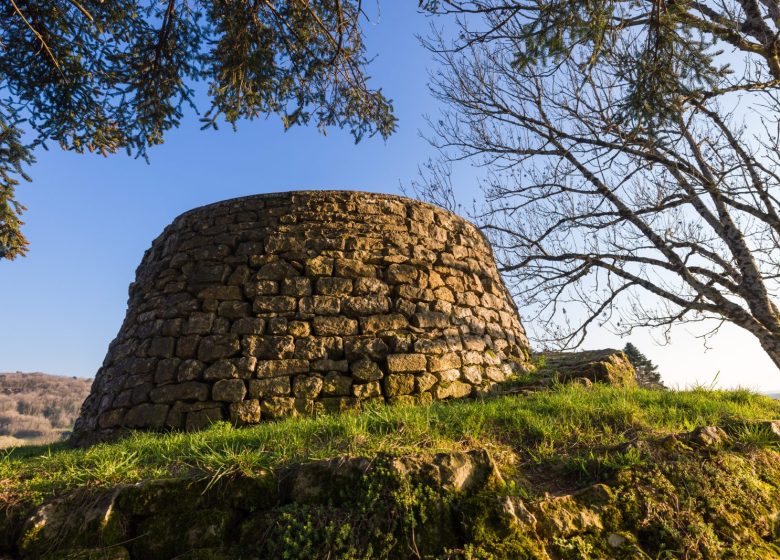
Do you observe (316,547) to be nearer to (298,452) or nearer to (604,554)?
(298,452)

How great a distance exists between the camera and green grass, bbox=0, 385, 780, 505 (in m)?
2.64

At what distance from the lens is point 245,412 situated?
4.38 meters

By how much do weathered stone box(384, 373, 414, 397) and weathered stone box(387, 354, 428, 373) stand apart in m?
0.08

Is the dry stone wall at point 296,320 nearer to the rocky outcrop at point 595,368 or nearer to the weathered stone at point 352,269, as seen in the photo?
the weathered stone at point 352,269

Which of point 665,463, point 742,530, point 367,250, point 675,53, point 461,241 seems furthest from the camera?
point 461,241

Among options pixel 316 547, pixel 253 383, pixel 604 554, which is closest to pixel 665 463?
pixel 604 554

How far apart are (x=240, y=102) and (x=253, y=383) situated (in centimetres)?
372

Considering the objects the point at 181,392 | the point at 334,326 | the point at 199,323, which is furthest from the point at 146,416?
the point at 334,326

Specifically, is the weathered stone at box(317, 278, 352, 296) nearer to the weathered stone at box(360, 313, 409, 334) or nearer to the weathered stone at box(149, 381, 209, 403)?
the weathered stone at box(360, 313, 409, 334)

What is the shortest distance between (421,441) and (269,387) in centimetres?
222

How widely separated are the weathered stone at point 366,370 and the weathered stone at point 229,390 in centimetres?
116

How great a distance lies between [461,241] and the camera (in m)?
6.36

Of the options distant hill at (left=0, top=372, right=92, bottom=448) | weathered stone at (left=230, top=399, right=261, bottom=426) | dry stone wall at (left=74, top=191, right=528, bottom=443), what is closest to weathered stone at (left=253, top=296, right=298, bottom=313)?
dry stone wall at (left=74, top=191, right=528, bottom=443)

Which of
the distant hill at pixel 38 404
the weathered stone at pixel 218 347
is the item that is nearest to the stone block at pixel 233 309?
the weathered stone at pixel 218 347
